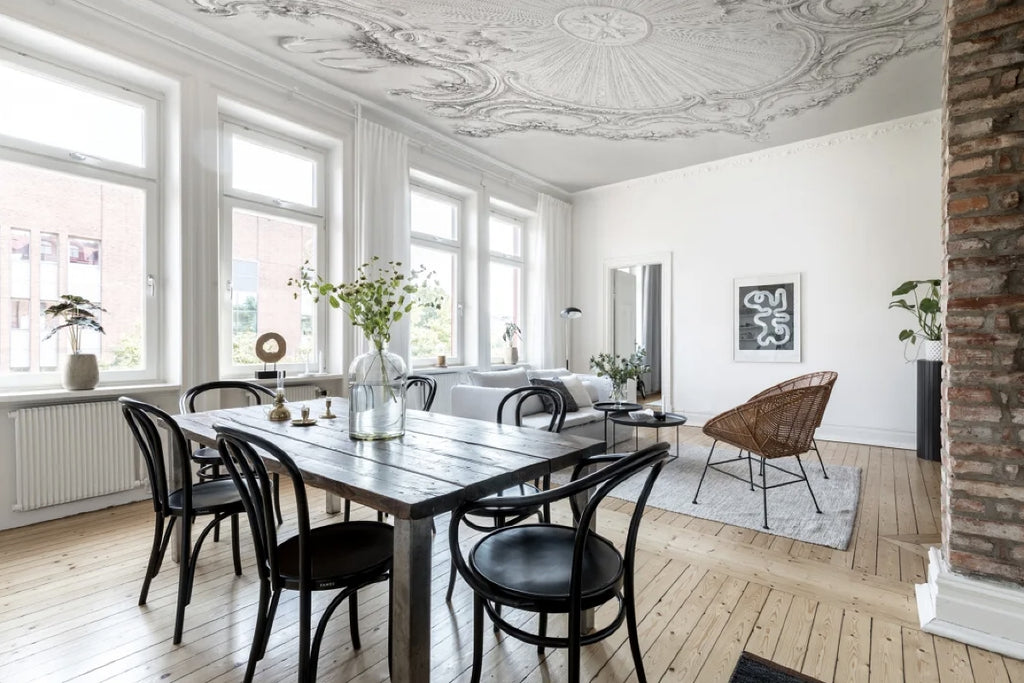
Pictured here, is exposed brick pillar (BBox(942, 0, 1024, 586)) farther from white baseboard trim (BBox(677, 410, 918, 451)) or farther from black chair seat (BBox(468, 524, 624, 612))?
white baseboard trim (BBox(677, 410, 918, 451))

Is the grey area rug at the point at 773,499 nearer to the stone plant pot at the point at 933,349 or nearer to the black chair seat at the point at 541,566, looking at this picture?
the stone plant pot at the point at 933,349

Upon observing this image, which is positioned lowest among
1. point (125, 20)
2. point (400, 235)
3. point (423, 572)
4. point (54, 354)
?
point (423, 572)

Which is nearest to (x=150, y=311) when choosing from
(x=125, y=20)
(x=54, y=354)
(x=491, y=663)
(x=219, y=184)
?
(x=54, y=354)

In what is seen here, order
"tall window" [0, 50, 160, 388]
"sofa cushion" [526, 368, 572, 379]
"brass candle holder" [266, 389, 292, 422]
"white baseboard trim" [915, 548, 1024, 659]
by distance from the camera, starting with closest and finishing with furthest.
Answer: "white baseboard trim" [915, 548, 1024, 659] < "brass candle holder" [266, 389, 292, 422] < "tall window" [0, 50, 160, 388] < "sofa cushion" [526, 368, 572, 379]

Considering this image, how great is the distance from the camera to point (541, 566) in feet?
4.89

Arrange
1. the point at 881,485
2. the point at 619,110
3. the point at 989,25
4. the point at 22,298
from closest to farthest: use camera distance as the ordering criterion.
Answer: the point at 989,25 → the point at 22,298 → the point at 881,485 → the point at 619,110

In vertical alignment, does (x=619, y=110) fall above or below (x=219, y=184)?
above

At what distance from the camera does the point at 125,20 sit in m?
3.20

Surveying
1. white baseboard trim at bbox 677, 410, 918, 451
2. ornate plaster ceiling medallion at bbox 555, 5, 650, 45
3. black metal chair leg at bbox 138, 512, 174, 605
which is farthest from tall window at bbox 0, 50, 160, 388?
white baseboard trim at bbox 677, 410, 918, 451

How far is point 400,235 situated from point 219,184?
5.31ft

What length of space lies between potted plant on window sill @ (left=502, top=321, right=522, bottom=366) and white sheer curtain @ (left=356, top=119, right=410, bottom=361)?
5.98 ft

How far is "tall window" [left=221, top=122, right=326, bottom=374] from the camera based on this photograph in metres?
3.96

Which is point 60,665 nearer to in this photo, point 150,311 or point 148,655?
point 148,655

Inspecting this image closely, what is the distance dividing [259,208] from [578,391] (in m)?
3.31
